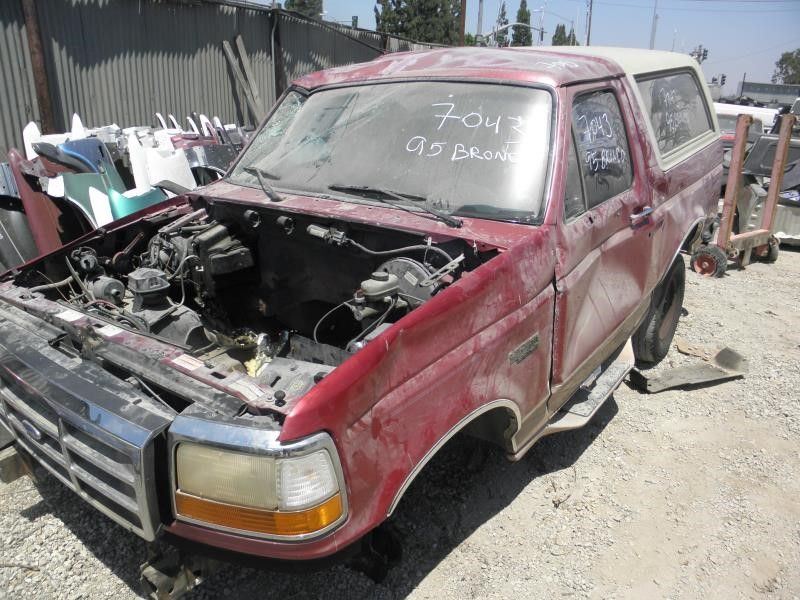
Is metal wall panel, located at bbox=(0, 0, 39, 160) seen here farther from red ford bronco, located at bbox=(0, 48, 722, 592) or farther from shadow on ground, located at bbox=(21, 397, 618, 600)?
shadow on ground, located at bbox=(21, 397, 618, 600)

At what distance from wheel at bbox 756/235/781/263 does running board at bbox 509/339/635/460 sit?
4863 mm

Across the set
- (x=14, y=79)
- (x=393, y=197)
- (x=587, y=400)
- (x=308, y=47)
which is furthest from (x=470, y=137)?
(x=308, y=47)

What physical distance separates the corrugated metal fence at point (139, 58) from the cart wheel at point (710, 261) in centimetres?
684

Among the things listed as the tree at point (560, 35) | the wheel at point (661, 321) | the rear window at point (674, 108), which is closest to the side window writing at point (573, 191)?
the rear window at point (674, 108)

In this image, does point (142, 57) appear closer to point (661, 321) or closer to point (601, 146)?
point (601, 146)

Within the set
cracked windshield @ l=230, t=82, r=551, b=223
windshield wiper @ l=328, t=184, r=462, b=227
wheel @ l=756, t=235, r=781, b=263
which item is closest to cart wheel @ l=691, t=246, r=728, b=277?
wheel @ l=756, t=235, r=781, b=263

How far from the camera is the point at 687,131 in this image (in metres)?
4.29

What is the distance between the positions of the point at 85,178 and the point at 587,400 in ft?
14.9

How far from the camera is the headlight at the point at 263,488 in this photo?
170cm

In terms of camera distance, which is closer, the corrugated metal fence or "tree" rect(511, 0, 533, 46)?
the corrugated metal fence

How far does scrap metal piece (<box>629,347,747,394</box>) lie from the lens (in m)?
4.15

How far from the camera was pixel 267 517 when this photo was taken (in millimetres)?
1737

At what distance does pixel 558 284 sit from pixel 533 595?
1290 mm

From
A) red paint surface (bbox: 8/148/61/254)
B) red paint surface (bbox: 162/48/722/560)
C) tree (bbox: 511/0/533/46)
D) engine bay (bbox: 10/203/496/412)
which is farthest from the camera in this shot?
tree (bbox: 511/0/533/46)
